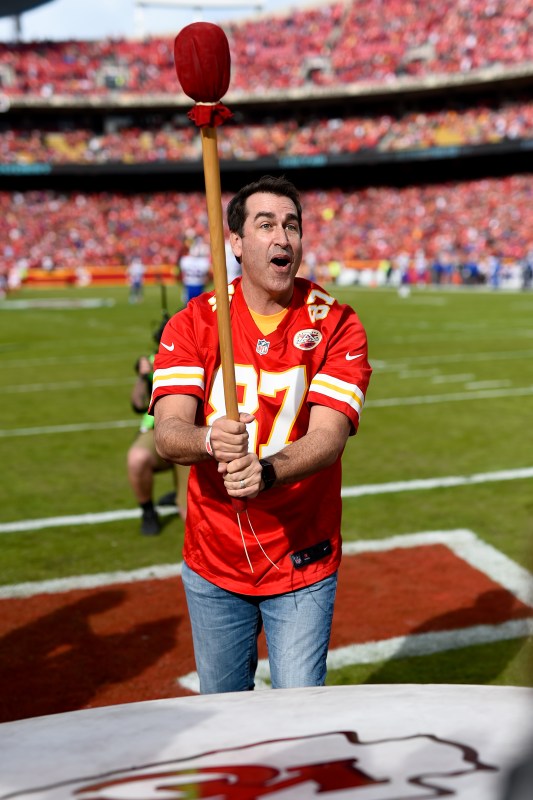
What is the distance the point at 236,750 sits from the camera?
5.82 feet

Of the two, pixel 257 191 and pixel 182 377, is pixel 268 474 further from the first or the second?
pixel 257 191

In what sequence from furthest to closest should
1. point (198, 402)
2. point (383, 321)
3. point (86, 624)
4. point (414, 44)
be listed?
1. point (414, 44)
2. point (383, 321)
3. point (86, 624)
4. point (198, 402)

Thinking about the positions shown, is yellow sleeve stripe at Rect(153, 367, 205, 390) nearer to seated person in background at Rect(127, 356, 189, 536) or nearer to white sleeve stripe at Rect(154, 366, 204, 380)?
white sleeve stripe at Rect(154, 366, 204, 380)

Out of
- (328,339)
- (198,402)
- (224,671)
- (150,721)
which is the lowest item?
(224,671)

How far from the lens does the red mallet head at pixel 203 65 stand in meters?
2.22

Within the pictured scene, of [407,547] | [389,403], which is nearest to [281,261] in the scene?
[407,547]

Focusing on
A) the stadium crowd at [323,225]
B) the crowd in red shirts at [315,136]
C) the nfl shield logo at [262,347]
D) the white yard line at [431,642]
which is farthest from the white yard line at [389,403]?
the crowd in red shirts at [315,136]

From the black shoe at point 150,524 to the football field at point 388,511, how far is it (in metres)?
0.09

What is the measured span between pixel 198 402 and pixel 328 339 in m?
0.48

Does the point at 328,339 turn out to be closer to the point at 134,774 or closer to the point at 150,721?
the point at 150,721

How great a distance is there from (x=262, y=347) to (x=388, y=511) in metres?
4.34

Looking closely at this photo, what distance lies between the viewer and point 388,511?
6918mm

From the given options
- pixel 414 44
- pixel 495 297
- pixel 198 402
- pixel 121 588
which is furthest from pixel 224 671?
pixel 414 44

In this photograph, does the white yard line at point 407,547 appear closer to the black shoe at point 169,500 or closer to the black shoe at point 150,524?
the black shoe at point 150,524
